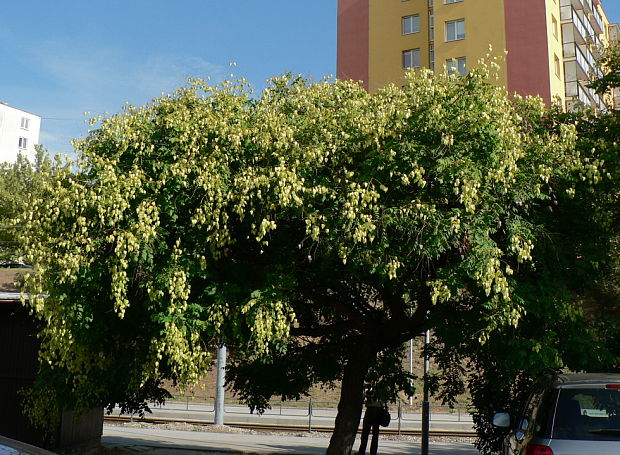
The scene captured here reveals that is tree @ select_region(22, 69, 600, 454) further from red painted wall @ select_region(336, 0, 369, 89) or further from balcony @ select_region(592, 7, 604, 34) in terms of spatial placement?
balcony @ select_region(592, 7, 604, 34)

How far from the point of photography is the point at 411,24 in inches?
1533

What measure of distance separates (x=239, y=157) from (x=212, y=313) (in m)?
2.42

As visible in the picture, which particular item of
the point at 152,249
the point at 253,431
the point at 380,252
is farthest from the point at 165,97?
the point at 253,431

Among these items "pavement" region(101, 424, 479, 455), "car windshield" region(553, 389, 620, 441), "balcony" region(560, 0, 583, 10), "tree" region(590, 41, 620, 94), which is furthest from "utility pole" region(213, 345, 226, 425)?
"balcony" region(560, 0, 583, 10)

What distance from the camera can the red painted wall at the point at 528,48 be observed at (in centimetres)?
3419

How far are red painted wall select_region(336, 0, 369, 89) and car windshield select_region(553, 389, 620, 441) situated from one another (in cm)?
3419

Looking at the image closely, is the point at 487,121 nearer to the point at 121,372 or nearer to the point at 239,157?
the point at 239,157

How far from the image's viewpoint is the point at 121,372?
10.8 meters

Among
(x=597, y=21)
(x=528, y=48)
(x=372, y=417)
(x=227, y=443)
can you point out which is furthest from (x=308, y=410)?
(x=597, y=21)

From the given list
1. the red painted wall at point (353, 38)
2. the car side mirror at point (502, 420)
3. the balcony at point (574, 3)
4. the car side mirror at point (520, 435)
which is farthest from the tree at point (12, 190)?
the car side mirror at point (520, 435)

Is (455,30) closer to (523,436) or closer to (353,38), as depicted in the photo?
(353,38)

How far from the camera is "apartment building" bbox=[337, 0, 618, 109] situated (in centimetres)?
3447

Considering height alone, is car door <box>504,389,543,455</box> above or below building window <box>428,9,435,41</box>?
below

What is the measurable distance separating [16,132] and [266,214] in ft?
252
